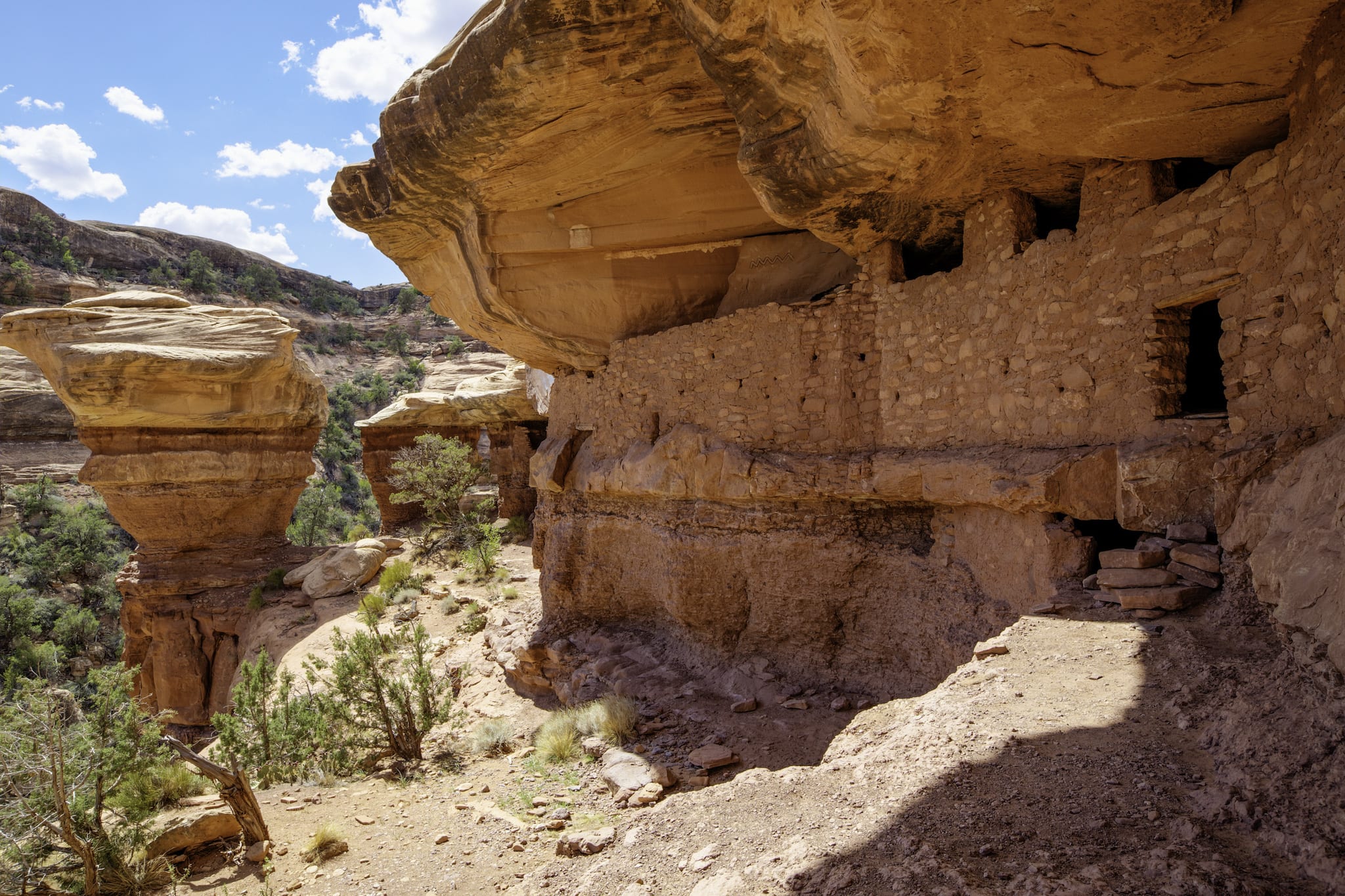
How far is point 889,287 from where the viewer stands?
18.8 feet

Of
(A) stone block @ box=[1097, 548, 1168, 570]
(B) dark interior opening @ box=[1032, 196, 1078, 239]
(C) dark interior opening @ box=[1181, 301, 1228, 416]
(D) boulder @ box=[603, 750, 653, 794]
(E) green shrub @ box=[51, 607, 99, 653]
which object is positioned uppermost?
(B) dark interior opening @ box=[1032, 196, 1078, 239]

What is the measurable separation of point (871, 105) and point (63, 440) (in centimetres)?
2984

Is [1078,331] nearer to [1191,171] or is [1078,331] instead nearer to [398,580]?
[1191,171]

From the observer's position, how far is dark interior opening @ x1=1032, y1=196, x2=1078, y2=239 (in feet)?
16.4

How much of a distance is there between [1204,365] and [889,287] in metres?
2.09

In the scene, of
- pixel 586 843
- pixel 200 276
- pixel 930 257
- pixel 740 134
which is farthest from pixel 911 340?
pixel 200 276

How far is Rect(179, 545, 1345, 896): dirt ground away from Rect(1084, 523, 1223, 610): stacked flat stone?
0.31 feet

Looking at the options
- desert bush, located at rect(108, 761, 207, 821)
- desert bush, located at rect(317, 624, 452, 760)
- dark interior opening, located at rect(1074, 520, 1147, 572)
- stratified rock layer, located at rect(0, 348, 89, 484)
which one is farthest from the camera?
stratified rock layer, located at rect(0, 348, 89, 484)

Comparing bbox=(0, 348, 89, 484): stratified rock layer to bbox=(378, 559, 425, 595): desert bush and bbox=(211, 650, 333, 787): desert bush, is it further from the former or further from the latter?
bbox=(211, 650, 333, 787): desert bush

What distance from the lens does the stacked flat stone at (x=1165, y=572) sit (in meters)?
3.36

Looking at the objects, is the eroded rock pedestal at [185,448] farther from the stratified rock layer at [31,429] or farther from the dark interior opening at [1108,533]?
the dark interior opening at [1108,533]

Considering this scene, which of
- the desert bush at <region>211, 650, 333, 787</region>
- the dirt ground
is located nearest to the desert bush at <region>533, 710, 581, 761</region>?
the dirt ground

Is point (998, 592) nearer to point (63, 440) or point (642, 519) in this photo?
point (642, 519)

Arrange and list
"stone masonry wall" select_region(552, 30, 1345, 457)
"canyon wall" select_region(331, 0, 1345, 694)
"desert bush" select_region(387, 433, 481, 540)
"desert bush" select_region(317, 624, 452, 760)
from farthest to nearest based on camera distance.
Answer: "desert bush" select_region(387, 433, 481, 540)
"desert bush" select_region(317, 624, 452, 760)
"canyon wall" select_region(331, 0, 1345, 694)
"stone masonry wall" select_region(552, 30, 1345, 457)
